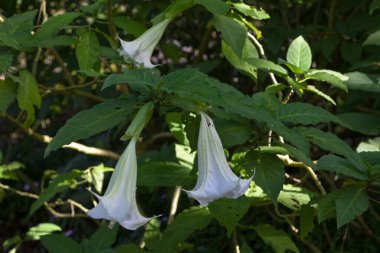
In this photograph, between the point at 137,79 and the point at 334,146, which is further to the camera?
the point at 334,146

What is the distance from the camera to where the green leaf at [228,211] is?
1602 mm

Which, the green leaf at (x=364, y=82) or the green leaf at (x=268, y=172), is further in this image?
the green leaf at (x=364, y=82)

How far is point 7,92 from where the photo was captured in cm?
185

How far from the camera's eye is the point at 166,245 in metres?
1.88

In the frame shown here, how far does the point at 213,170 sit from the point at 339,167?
31 cm

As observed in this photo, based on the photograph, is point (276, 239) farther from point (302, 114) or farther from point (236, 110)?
point (236, 110)

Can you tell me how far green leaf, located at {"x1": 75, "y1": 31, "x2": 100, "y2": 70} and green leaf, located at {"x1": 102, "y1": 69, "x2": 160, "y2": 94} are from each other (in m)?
0.67

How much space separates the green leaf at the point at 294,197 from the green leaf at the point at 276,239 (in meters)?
0.14

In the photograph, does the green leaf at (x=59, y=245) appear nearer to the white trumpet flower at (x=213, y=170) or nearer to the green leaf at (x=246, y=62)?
the white trumpet flower at (x=213, y=170)

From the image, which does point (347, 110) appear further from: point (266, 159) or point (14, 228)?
point (14, 228)

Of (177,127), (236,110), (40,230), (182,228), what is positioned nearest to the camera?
(236,110)

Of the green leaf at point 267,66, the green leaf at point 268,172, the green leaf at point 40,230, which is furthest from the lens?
the green leaf at point 40,230

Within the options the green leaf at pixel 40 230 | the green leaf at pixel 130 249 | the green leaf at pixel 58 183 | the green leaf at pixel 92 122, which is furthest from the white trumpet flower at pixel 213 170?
the green leaf at pixel 40 230

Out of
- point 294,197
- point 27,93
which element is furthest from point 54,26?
point 294,197
